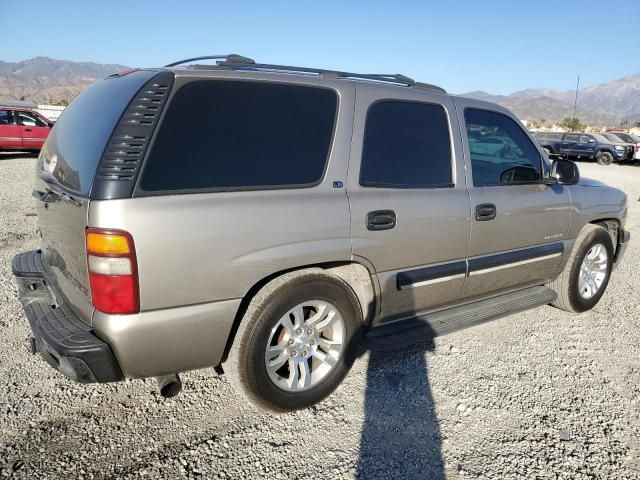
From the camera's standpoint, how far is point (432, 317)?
344 centimetres

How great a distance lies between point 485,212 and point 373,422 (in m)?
1.64

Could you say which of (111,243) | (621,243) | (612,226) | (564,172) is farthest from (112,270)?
(621,243)

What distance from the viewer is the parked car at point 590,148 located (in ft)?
78.7

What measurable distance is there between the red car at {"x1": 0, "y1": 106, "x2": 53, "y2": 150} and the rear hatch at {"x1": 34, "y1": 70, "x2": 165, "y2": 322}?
14.4 m

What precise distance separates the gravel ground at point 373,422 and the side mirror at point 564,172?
4.39 ft

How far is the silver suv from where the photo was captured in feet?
7.43

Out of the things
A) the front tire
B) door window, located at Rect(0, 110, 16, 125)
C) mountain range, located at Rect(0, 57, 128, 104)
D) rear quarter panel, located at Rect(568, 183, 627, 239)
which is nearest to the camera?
the front tire

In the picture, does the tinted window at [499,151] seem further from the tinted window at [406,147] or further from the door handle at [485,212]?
the tinted window at [406,147]

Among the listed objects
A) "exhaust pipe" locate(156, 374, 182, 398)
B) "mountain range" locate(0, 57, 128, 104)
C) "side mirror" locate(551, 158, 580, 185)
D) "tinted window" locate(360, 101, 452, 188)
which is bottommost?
"exhaust pipe" locate(156, 374, 182, 398)

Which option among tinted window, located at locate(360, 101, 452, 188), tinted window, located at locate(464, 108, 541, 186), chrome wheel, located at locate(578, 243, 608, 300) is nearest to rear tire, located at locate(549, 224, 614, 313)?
chrome wheel, located at locate(578, 243, 608, 300)

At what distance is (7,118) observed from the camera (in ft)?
49.2

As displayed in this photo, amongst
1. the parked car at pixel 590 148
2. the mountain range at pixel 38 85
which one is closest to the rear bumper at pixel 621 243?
the parked car at pixel 590 148

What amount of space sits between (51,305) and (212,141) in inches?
53.4

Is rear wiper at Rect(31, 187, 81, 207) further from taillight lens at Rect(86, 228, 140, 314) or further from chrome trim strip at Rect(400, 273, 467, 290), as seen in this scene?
chrome trim strip at Rect(400, 273, 467, 290)
